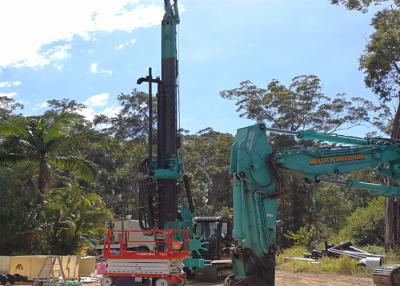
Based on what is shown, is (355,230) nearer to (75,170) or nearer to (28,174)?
(75,170)

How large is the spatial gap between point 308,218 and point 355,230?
1500 centimetres

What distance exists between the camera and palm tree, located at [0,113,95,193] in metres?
25.9

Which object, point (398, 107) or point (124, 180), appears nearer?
point (398, 107)

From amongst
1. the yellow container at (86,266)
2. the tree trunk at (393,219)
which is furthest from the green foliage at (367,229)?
the yellow container at (86,266)

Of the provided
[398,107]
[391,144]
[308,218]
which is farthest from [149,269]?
[308,218]

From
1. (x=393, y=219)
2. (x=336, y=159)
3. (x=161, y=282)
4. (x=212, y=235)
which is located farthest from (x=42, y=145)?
(x=336, y=159)

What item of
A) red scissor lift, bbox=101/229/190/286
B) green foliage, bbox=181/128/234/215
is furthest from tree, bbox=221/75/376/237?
red scissor lift, bbox=101/229/190/286

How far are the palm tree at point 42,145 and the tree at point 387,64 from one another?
15.4 metres

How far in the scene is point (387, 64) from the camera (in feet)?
86.8

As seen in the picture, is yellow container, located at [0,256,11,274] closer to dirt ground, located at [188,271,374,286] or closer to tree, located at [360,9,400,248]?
dirt ground, located at [188,271,374,286]

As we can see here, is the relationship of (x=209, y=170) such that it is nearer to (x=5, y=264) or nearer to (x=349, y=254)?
(x=349, y=254)

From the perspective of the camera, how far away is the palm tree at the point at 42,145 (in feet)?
84.8

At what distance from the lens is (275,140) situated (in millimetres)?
44656

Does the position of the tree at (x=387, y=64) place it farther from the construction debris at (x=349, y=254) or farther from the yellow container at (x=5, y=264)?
the yellow container at (x=5, y=264)
